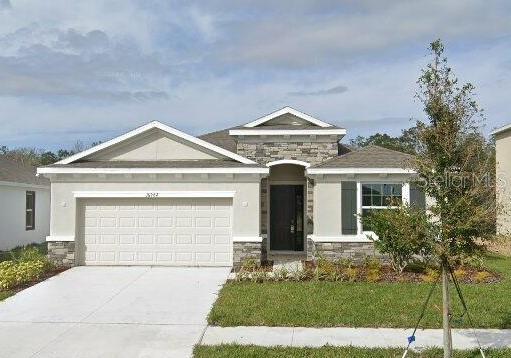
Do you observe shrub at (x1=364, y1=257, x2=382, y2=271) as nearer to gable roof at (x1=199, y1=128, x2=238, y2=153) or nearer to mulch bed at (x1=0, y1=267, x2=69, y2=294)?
gable roof at (x1=199, y1=128, x2=238, y2=153)

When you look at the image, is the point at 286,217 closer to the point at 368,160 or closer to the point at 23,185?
the point at 368,160

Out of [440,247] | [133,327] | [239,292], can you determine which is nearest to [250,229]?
[239,292]

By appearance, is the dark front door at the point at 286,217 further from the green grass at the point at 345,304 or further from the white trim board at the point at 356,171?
the green grass at the point at 345,304

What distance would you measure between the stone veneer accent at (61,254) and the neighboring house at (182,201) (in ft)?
0.10

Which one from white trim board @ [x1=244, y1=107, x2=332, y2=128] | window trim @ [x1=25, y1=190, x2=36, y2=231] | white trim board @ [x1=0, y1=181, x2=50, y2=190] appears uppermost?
white trim board @ [x1=244, y1=107, x2=332, y2=128]

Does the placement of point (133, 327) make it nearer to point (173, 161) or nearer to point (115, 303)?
point (115, 303)

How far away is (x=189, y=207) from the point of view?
1498 centimetres

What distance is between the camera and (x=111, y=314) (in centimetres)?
945

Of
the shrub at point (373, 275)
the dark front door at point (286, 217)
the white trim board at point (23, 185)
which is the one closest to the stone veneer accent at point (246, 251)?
the shrub at point (373, 275)

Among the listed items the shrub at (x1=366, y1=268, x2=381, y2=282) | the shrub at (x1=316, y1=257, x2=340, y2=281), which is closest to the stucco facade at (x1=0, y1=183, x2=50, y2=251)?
the shrub at (x1=316, y1=257, x2=340, y2=281)

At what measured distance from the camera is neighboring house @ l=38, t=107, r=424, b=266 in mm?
14828

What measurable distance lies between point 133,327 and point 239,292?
303 cm

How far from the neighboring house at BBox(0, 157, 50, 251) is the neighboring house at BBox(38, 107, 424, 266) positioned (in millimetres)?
5835

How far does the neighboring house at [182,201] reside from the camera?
14.8 metres
